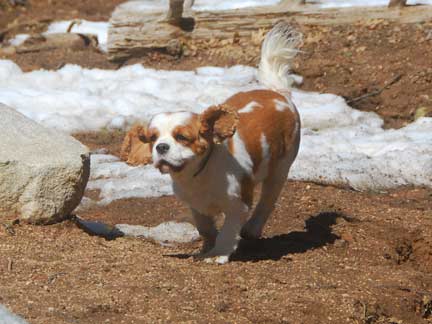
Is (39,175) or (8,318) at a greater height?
(8,318)

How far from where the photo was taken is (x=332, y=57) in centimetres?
1473

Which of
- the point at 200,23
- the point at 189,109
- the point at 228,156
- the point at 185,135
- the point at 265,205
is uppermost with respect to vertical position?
the point at 185,135

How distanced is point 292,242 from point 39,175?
87.5 inches

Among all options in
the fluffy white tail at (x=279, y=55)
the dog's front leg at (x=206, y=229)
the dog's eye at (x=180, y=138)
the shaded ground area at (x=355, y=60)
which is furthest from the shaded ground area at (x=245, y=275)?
the shaded ground area at (x=355, y=60)

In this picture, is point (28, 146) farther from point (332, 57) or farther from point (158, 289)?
point (332, 57)

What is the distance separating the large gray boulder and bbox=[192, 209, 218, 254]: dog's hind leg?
3.39 ft

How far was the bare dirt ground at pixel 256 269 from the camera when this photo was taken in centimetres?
600

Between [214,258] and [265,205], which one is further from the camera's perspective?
[265,205]

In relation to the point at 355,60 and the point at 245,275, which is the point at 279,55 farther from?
the point at 355,60

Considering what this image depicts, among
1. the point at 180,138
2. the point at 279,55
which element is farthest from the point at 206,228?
the point at 279,55

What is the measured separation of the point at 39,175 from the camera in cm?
757

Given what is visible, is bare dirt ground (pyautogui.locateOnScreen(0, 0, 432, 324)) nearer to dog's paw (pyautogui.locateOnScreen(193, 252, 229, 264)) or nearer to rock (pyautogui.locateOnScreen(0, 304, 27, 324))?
dog's paw (pyautogui.locateOnScreen(193, 252, 229, 264))

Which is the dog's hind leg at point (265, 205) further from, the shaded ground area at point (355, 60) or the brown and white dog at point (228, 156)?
the shaded ground area at point (355, 60)

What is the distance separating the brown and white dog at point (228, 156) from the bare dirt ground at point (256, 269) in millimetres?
306
